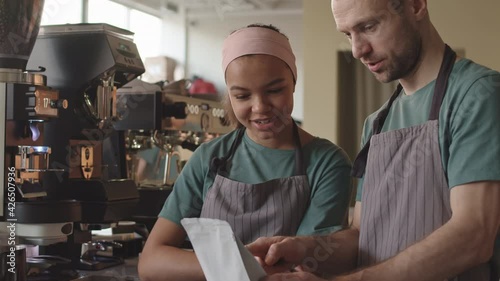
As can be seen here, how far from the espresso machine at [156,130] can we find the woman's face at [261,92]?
2.70ft

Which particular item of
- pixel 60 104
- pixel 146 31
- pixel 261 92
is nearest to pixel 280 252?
pixel 261 92

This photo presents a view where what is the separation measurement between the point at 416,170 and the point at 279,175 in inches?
14.2

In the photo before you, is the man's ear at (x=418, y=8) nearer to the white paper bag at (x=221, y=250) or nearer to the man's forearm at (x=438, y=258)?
the man's forearm at (x=438, y=258)

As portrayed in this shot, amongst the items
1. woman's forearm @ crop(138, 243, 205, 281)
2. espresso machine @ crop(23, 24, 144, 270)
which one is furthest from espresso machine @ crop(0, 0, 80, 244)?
woman's forearm @ crop(138, 243, 205, 281)

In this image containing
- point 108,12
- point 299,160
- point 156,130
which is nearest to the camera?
point 299,160

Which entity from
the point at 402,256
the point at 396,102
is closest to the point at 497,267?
the point at 402,256

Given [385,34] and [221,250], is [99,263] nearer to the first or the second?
[221,250]

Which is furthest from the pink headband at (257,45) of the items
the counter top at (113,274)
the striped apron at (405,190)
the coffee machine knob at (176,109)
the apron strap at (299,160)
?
the coffee machine knob at (176,109)

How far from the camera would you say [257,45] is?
1.44m

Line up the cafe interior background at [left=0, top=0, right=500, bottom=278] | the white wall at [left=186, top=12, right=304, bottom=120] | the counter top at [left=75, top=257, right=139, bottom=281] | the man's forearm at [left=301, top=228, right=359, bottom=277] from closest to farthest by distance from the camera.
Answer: the man's forearm at [left=301, top=228, right=359, bottom=277] → the counter top at [left=75, top=257, right=139, bottom=281] → the cafe interior background at [left=0, top=0, right=500, bottom=278] → the white wall at [left=186, top=12, right=304, bottom=120]

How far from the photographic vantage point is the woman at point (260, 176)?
1407 mm

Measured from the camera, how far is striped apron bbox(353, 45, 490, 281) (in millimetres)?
1168

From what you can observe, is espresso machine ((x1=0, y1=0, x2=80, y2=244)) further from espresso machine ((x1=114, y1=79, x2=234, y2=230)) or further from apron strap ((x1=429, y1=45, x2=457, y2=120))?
apron strap ((x1=429, y1=45, x2=457, y2=120))

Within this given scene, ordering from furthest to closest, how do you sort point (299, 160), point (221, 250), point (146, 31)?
point (146, 31) < point (299, 160) < point (221, 250)
